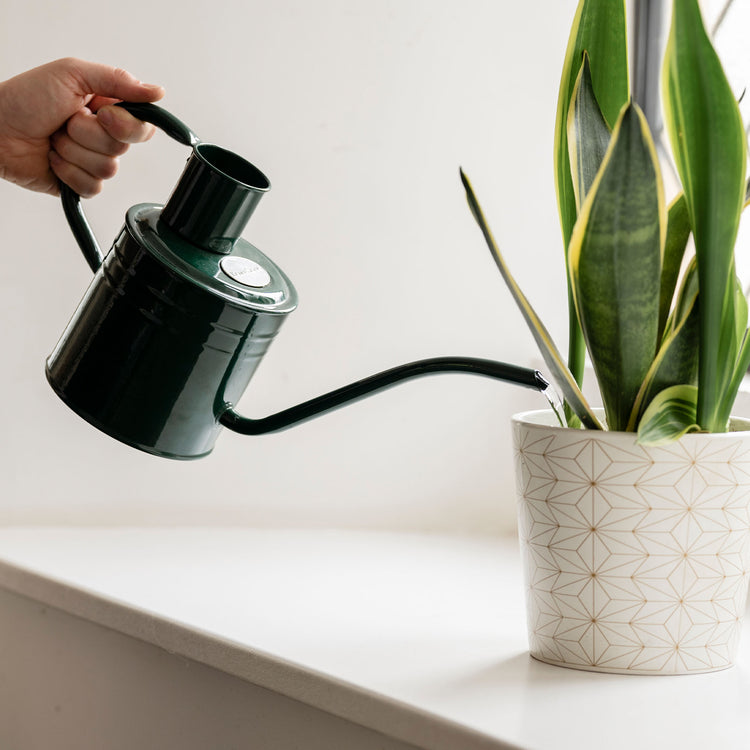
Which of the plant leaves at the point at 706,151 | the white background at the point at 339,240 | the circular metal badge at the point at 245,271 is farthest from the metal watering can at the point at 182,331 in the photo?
the white background at the point at 339,240

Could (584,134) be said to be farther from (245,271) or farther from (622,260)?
(245,271)

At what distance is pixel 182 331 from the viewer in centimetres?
53

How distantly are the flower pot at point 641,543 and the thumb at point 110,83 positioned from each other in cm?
35

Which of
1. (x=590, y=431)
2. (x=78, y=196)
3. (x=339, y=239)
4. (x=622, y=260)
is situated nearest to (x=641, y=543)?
(x=590, y=431)

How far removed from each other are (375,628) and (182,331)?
0.31 m

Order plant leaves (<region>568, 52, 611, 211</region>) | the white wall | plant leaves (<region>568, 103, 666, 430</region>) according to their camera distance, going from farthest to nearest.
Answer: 1. the white wall
2. plant leaves (<region>568, 52, 611, 211</region>)
3. plant leaves (<region>568, 103, 666, 430</region>)

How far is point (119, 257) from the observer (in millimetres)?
546

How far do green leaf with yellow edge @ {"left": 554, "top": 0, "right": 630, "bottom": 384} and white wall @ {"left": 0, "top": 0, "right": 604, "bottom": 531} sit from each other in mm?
433

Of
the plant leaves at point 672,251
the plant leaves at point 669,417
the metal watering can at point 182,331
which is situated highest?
the plant leaves at point 672,251

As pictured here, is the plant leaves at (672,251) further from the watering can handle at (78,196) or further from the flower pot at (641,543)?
the watering can handle at (78,196)

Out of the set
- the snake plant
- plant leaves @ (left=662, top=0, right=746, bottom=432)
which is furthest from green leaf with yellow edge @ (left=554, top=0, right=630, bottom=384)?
plant leaves @ (left=662, top=0, right=746, bottom=432)

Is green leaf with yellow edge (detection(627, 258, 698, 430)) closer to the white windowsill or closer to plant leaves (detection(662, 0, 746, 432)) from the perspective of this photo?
plant leaves (detection(662, 0, 746, 432))

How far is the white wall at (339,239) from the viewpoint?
997 millimetres

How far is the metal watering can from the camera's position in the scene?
53 centimetres
